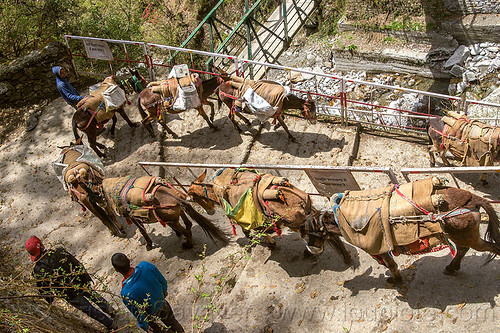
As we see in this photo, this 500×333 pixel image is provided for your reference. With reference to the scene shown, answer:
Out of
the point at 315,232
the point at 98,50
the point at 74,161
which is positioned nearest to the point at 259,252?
the point at 315,232

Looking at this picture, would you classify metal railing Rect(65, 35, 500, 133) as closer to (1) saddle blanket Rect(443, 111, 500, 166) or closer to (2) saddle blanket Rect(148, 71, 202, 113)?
(1) saddle blanket Rect(443, 111, 500, 166)

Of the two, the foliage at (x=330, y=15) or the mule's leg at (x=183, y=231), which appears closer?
the mule's leg at (x=183, y=231)

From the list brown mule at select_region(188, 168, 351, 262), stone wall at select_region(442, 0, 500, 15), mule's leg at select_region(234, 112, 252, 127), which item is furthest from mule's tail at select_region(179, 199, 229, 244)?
stone wall at select_region(442, 0, 500, 15)

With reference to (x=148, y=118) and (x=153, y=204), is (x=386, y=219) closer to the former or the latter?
(x=153, y=204)

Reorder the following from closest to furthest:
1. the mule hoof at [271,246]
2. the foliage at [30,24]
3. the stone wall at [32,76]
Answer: the mule hoof at [271,246], the stone wall at [32,76], the foliage at [30,24]

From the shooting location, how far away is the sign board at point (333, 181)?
4.90 meters

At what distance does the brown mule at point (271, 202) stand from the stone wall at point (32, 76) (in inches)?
284

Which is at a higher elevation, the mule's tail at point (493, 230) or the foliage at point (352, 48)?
the mule's tail at point (493, 230)

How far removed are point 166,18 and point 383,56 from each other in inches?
321

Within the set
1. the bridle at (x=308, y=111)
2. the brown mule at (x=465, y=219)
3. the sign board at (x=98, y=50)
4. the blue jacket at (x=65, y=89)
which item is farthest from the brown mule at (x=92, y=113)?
the brown mule at (x=465, y=219)

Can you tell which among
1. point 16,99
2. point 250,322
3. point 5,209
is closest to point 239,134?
point 250,322

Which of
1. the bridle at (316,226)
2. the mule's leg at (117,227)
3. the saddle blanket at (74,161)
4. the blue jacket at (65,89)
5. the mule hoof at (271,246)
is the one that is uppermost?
the blue jacket at (65,89)

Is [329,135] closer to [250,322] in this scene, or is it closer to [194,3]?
[250,322]

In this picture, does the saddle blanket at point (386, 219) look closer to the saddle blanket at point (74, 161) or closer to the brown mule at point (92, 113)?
the saddle blanket at point (74, 161)
